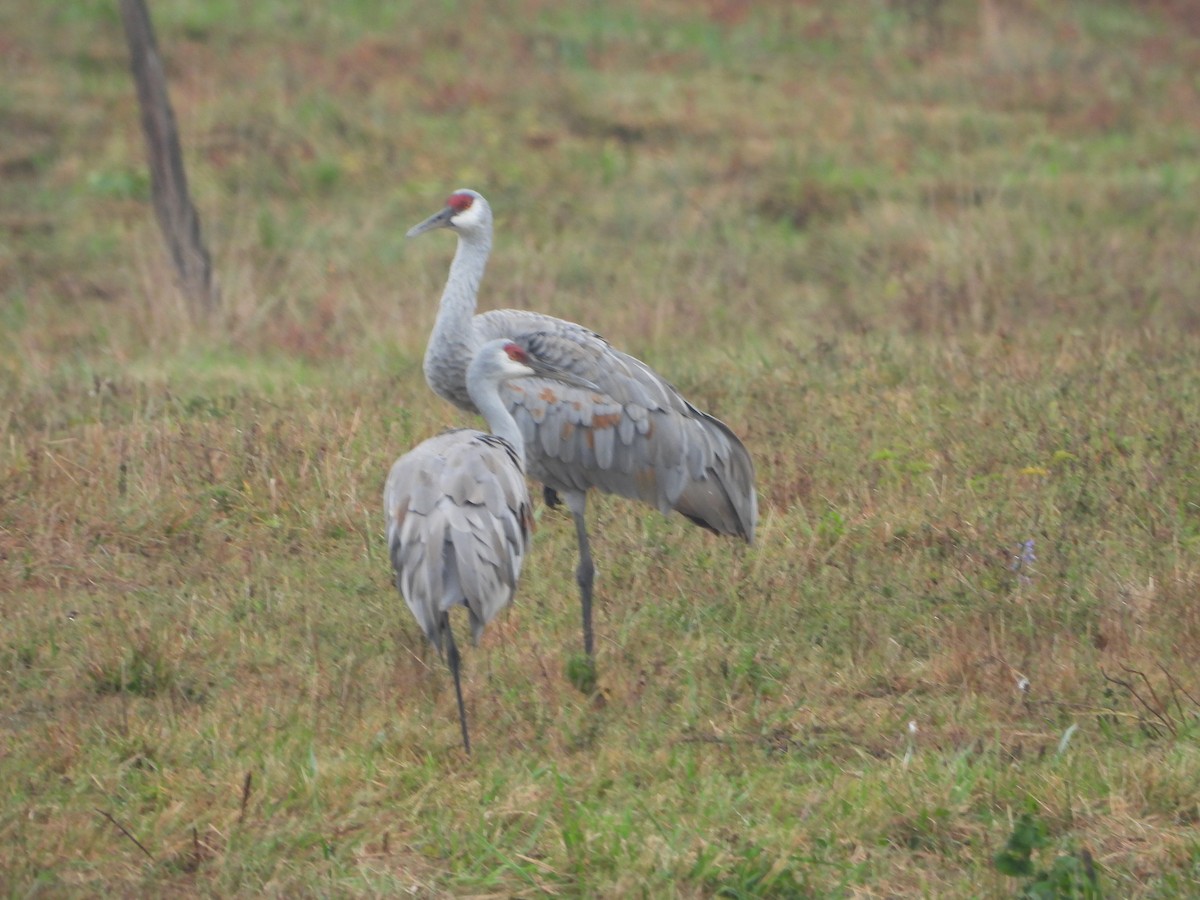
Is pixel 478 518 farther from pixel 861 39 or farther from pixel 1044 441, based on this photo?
pixel 861 39

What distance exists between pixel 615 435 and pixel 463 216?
131 centimetres

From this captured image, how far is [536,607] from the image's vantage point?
5.57 meters

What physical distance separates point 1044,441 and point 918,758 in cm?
267

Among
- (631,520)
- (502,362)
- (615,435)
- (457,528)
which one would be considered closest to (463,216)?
(502,362)

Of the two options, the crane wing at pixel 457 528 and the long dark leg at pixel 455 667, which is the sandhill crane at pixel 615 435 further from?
the long dark leg at pixel 455 667

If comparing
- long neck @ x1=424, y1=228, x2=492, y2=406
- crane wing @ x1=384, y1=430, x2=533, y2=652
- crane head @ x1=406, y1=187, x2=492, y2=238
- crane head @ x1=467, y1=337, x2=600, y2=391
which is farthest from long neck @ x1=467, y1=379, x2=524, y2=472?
crane head @ x1=406, y1=187, x2=492, y2=238

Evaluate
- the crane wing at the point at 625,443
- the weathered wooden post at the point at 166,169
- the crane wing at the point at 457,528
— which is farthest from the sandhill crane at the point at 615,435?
the weathered wooden post at the point at 166,169

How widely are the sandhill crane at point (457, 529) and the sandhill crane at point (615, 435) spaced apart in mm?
546

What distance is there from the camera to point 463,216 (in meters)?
6.47

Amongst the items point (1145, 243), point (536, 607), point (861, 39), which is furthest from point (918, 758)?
point (861, 39)

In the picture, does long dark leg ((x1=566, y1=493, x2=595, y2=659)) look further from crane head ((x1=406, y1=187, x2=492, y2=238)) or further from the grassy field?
crane head ((x1=406, y1=187, x2=492, y2=238))

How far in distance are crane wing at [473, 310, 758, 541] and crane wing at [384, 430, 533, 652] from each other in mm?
679

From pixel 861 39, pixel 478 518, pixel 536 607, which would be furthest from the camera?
pixel 861 39

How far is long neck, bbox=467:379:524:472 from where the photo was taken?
17.7 feet
